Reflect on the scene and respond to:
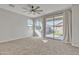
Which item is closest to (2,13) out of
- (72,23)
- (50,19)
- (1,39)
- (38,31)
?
(1,39)

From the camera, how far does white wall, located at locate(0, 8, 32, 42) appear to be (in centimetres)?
261

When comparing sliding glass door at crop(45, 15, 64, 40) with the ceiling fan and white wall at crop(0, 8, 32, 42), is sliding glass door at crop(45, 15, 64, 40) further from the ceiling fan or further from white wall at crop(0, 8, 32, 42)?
white wall at crop(0, 8, 32, 42)

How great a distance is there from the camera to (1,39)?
2564mm

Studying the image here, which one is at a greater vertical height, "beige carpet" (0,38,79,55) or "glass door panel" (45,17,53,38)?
"glass door panel" (45,17,53,38)

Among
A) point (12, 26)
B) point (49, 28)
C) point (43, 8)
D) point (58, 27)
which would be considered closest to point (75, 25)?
point (58, 27)

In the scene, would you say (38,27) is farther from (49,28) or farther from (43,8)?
(43,8)

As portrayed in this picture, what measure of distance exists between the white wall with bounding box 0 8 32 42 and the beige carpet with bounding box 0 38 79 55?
13 cm

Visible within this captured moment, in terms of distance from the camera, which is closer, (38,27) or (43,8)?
(43,8)

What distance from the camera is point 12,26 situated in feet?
8.98

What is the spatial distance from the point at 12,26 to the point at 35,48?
71 centimetres

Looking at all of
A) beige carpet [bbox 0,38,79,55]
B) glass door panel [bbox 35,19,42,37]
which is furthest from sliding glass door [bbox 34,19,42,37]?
beige carpet [bbox 0,38,79,55]

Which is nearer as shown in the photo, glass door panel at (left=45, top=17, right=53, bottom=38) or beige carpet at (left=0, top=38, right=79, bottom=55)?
beige carpet at (left=0, top=38, right=79, bottom=55)

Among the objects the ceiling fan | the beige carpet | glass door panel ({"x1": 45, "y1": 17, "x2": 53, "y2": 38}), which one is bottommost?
the beige carpet
